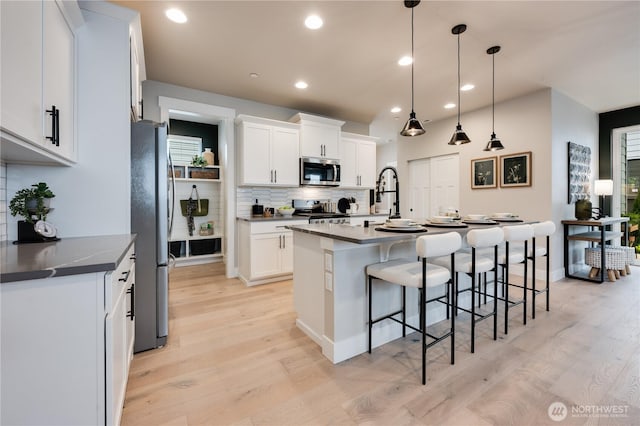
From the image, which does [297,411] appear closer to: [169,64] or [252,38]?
[252,38]

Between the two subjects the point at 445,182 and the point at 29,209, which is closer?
the point at 29,209

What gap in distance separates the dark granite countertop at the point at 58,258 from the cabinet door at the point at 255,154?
2422 millimetres

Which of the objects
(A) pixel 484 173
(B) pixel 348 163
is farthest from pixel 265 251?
(A) pixel 484 173

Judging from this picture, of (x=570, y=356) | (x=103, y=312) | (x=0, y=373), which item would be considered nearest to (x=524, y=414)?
(x=570, y=356)

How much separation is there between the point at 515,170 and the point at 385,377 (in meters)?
4.00

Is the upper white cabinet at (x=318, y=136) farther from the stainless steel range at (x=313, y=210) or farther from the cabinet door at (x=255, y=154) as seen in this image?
the stainless steel range at (x=313, y=210)

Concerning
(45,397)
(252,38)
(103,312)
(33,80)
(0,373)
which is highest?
(252,38)

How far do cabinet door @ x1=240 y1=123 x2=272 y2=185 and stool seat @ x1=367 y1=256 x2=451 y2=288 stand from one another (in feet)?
8.42

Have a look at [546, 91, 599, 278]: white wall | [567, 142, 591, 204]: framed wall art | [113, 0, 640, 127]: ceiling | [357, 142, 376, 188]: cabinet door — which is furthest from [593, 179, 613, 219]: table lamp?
[357, 142, 376, 188]: cabinet door

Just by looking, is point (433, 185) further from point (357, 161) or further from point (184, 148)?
point (184, 148)

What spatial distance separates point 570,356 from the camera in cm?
207

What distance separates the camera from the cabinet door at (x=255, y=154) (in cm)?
403

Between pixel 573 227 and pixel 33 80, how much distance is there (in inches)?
246

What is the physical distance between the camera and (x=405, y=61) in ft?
10.5
